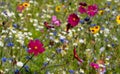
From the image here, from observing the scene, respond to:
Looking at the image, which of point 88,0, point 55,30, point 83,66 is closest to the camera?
point 83,66

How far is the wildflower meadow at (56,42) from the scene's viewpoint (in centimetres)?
365

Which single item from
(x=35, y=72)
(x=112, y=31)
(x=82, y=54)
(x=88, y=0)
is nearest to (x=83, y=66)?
(x=82, y=54)

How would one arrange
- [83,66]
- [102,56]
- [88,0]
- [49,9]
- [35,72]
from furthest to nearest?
[88,0]
[49,9]
[102,56]
[83,66]
[35,72]

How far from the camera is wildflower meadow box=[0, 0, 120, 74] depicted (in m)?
3.65

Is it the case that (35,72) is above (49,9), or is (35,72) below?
above

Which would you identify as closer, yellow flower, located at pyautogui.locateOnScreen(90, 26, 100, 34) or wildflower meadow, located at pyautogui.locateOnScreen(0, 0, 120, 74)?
wildflower meadow, located at pyautogui.locateOnScreen(0, 0, 120, 74)

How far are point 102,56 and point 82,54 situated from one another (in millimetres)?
207

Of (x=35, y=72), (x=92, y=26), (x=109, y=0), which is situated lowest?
(x=109, y=0)

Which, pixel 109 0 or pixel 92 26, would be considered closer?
pixel 92 26

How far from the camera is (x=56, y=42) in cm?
429

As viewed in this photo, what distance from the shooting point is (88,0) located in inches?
257

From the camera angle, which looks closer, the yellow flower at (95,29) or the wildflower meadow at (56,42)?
the wildflower meadow at (56,42)

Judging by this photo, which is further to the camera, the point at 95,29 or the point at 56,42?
the point at 95,29

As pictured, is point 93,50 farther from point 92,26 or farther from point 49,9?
point 49,9
